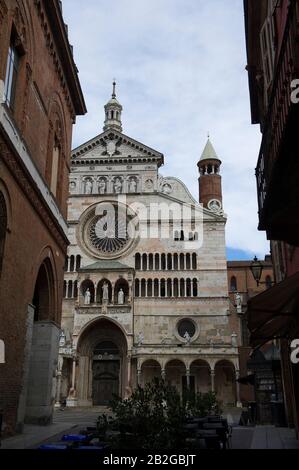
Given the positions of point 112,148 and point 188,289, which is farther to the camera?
point 112,148

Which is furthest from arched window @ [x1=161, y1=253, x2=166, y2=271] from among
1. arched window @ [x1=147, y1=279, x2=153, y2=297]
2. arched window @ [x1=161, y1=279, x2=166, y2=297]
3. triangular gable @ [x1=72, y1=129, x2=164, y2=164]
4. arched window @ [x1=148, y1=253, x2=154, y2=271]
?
triangular gable @ [x1=72, y1=129, x2=164, y2=164]

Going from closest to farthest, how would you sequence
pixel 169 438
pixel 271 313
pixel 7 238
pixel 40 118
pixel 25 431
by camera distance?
pixel 169 438
pixel 271 313
pixel 7 238
pixel 25 431
pixel 40 118

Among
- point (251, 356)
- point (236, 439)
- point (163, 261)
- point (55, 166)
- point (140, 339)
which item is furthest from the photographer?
point (163, 261)

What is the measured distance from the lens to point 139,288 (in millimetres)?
37812

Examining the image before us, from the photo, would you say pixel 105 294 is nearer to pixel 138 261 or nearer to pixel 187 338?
pixel 138 261

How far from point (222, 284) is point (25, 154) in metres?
27.1

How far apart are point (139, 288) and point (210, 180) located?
44.5ft

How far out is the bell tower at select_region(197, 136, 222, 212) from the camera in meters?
43.7

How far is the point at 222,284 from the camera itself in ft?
123

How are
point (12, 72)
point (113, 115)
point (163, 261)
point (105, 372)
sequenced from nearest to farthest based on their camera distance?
point (12, 72)
point (105, 372)
point (163, 261)
point (113, 115)

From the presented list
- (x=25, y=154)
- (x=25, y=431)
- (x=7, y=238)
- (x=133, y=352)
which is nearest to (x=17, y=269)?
(x=7, y=238)

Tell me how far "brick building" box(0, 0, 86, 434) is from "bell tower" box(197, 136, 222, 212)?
85.8ft

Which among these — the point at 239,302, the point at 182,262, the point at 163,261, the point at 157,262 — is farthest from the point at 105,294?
A: the point at 239,302

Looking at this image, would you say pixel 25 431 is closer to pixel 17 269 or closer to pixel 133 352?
pixel 17 269
